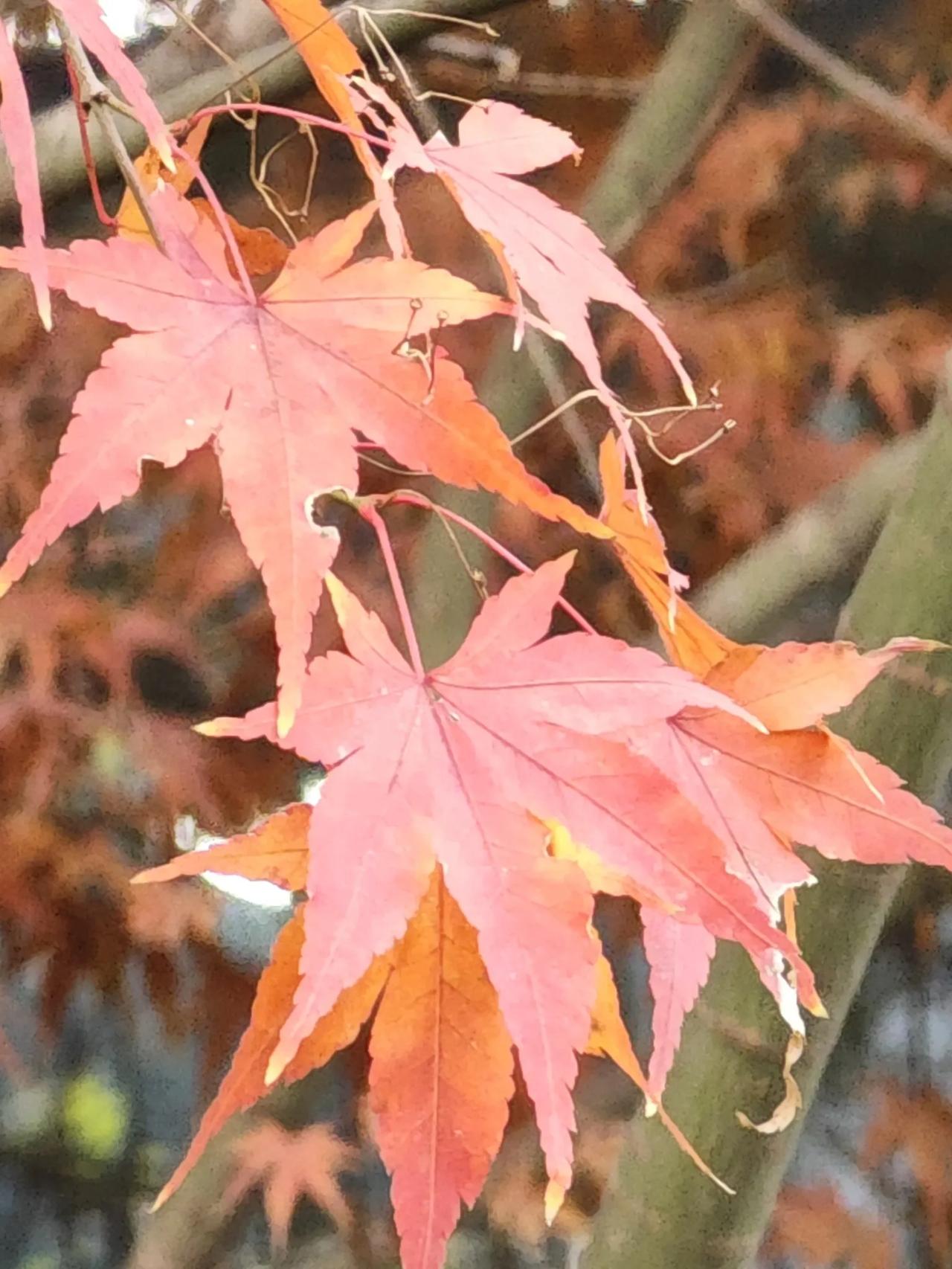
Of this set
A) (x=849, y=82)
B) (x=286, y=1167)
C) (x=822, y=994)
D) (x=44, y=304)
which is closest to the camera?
(x=44, y=304)

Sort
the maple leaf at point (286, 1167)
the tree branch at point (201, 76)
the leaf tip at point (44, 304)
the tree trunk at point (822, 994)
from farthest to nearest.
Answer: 1. the maple leaf at point (286, 1167)
2. the tree branch at point (201, 76)
3. the tree trunk at point (822, 994)
4. the leaf tip at point (44, 304)

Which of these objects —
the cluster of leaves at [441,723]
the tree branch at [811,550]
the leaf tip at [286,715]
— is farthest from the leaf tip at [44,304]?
the tree branch at [811,550]

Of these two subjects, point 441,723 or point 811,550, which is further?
point 811,550

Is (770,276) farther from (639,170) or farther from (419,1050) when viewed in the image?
(419,1050)

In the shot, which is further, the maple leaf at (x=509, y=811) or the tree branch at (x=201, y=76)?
the tree branch at (x=201, y=76)

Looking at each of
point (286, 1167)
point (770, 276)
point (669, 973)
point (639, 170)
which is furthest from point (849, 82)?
point (286, 1167)

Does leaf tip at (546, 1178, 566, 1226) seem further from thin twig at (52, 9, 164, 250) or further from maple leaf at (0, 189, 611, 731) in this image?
thin twig at (52, 9, 164, 250)

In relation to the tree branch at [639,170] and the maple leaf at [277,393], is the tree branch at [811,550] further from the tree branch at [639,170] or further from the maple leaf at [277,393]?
→ the maple leaf at [277,393]
